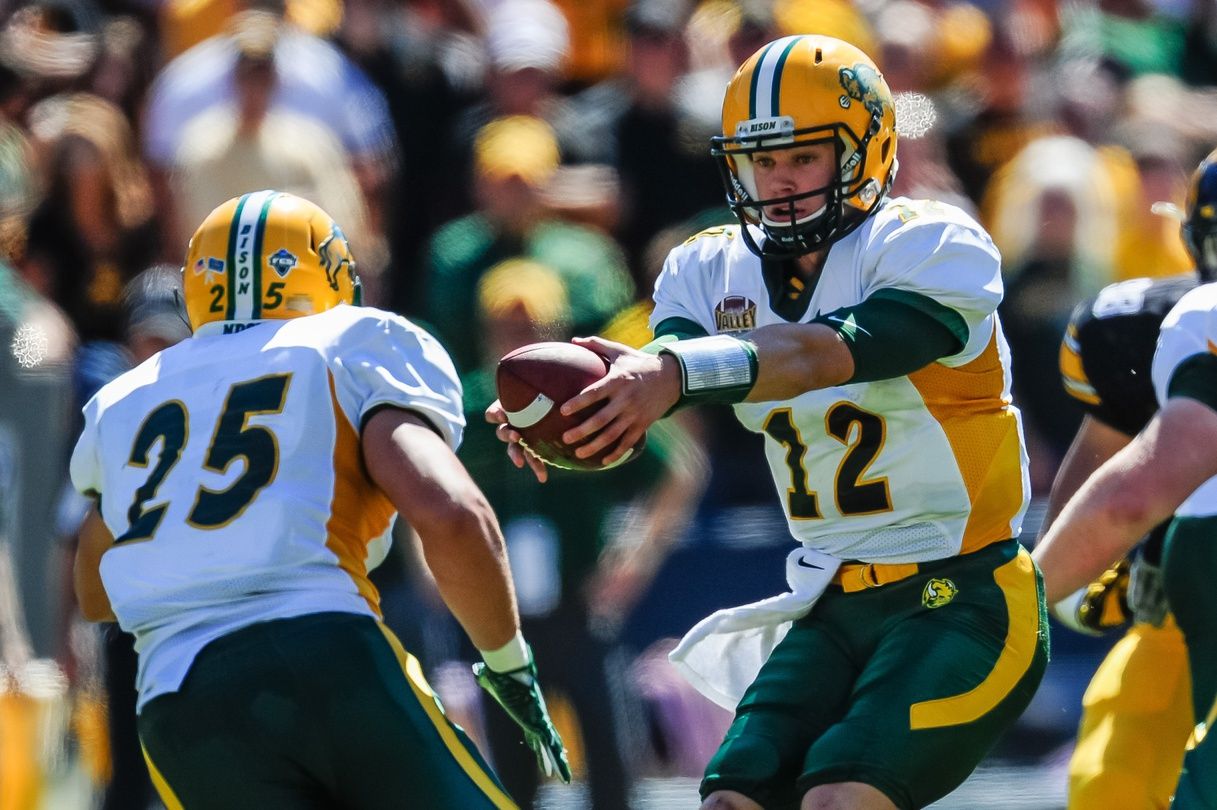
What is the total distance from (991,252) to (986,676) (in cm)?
78

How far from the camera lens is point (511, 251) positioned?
6117 mm

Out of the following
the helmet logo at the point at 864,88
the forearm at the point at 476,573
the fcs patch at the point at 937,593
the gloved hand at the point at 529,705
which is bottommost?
the gloved hand at the point at 529,705

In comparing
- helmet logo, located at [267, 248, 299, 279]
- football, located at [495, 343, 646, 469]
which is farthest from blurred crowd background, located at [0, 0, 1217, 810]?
football, located at [495, 343, 646, 469]

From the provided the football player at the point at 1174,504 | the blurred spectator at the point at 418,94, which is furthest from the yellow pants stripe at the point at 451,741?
the blurred spectator at the point at 418,94

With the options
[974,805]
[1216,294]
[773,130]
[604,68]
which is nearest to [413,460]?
[773,130]

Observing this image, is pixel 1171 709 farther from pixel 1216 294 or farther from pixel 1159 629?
pixel 1216 294

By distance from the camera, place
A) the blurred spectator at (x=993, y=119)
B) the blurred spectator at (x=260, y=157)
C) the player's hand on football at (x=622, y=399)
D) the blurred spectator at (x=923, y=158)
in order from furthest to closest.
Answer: the blurred spectator at (x=993, y=119), the blurred spectator at (x=923, y=158), the blurred spectator at (x=260, y=157), the player's hand on football at (x=622, y=399)

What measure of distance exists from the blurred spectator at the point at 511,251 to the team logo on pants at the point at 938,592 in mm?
2705

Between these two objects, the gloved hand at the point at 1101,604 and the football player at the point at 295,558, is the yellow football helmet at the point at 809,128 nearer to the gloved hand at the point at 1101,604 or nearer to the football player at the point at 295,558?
the football player at the point at 295,558

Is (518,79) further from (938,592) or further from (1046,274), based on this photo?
(938,592)

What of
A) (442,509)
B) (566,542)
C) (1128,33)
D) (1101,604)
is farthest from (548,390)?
(1128,33)

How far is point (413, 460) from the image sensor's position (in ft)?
10.8

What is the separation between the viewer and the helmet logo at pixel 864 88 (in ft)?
11.9

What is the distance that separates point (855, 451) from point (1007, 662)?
19.3 inches
